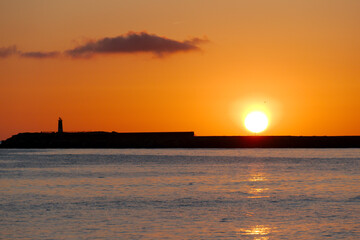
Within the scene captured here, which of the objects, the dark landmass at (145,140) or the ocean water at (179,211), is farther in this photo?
the dark landmass at (145,140)

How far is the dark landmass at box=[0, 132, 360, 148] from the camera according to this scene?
160m

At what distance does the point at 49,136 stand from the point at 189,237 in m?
144

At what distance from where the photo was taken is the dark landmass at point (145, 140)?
525 ft

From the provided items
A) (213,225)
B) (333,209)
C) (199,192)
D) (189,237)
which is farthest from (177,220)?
(199,192)

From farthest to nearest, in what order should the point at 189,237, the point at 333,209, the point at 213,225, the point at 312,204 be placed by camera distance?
the point at 312,204
the point at 333,209
the point at 213,225
the point at 189,237

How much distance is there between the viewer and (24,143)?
548 ft

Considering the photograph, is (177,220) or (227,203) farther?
(227,203)

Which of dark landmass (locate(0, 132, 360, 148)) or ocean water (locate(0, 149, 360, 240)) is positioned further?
dark landmass (locate(0, 132, 360, 148))

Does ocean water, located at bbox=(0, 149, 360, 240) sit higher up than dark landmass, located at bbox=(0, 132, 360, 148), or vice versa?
dark landmass, located at bbox=(0, 132, 360, 148)

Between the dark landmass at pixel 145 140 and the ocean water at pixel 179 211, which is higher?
the dark landmass at pixel 145 140

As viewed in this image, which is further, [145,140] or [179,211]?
[145,140]

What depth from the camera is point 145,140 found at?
167 m

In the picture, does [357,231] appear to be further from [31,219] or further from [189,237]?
[31,219]

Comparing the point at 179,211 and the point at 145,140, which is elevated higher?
the point at 145,140
